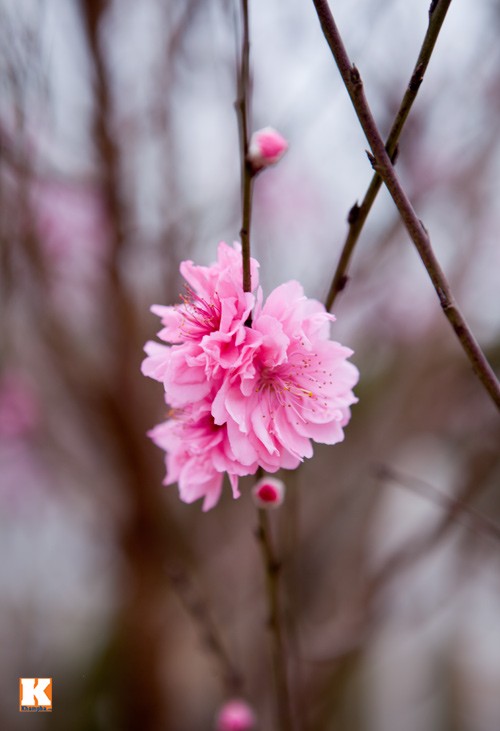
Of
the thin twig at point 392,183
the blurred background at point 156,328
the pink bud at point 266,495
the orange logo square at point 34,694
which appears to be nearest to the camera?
the thin twig at point 392,183

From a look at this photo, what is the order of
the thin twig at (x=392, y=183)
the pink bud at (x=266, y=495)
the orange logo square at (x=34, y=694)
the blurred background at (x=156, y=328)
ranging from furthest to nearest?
the blurred background at (x=156, y=328)
the orange logo square at (x=34, y=694)
the pink bud at (x=266, y=495)
the thin twig at (x=392, y=183)

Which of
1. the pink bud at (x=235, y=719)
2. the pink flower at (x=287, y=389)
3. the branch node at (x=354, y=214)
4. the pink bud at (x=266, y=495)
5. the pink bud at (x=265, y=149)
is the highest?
the pink bud at (x=265, y=149)

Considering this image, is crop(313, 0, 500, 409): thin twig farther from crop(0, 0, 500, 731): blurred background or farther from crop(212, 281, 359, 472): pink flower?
crop(0, 0, 500, 731): blurred background

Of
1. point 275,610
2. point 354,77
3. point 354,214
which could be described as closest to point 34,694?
point 275,610

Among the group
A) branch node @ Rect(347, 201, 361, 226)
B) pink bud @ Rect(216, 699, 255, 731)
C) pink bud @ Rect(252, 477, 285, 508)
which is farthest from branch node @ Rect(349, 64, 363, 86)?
pink bud @ Rect(216, 699, 255, 731)

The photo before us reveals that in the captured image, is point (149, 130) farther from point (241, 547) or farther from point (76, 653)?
point (76, 653)

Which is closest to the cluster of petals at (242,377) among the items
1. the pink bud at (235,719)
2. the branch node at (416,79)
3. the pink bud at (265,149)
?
the pink bud at (265,149)

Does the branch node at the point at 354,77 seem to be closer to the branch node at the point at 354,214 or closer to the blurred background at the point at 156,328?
the branch node at the point at 354,214
